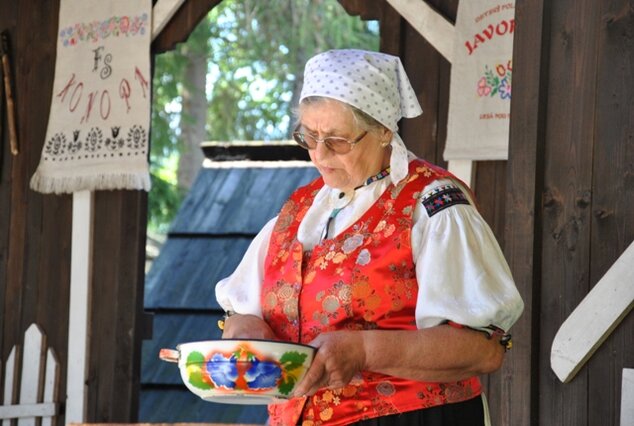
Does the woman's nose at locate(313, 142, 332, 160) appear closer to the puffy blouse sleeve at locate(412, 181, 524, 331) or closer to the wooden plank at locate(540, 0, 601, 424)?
the puffy blouse sleeve at locate(412, 181, 524, 331)

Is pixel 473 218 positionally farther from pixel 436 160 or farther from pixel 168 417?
pixel 168 417

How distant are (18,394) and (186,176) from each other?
8.57 meters

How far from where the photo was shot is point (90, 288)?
5.62m

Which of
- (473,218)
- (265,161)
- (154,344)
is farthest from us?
(265,161)

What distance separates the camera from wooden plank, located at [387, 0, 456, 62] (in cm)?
464

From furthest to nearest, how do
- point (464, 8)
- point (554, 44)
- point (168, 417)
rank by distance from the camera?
point (168, 417) < point (464, 8) < point (554, 44)

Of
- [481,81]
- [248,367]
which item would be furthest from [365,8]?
[248,367]

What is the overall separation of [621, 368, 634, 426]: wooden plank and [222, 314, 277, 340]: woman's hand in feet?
4.89

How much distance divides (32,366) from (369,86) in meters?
3.72

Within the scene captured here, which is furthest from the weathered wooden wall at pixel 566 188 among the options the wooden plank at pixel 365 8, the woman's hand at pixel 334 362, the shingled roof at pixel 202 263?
the shingled roof at pixel 202 263

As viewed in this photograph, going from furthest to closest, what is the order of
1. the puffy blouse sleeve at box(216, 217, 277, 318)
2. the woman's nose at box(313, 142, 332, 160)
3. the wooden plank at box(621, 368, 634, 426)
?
the wooden plank at box(621, 368, 634, 426), the puffy blouse sleeve at box(216, 217, 277, 318), the woman's nose at box(313, 142, 332, 160)

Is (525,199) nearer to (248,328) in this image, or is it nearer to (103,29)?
(248,328)

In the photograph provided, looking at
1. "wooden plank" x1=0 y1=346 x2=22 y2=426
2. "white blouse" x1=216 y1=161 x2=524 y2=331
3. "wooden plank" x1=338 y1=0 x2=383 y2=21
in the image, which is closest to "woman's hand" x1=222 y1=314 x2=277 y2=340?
"white blouse" x1=216 y1=161 x2=524 y2=331

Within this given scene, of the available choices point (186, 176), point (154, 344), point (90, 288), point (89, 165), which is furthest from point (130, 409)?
point (186, 176)
